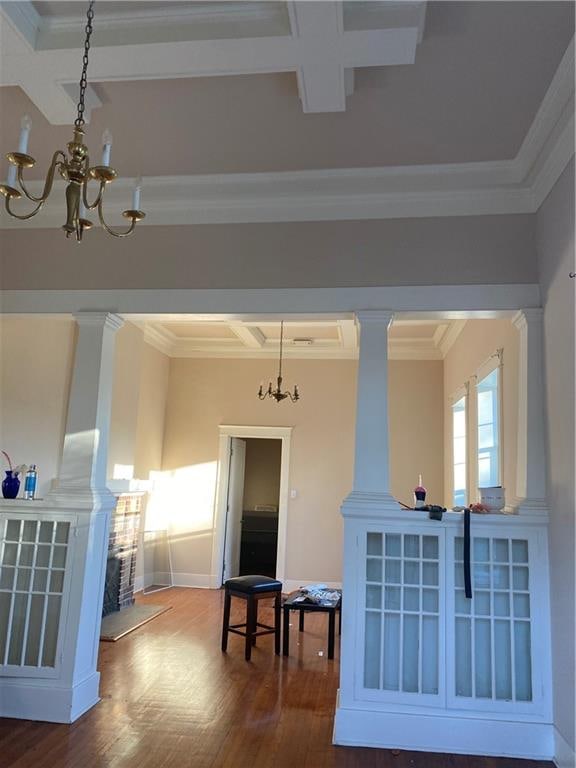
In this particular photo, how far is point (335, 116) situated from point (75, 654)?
347cm

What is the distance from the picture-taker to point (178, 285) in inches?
148

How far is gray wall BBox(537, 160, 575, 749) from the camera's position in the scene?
2.78 metres

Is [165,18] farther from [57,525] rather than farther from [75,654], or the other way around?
[75,654]

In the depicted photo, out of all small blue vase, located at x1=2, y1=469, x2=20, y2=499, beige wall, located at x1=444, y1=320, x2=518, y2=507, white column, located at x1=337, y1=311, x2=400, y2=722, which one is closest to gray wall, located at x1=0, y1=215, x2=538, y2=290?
white column, located at x1=337, y1=311, x2=400, y2=722

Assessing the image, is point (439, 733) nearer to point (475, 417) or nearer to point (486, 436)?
point (486, 436)

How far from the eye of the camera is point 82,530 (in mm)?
3500

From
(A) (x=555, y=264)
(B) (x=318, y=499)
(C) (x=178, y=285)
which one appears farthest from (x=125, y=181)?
(B) (x=318, y=499)

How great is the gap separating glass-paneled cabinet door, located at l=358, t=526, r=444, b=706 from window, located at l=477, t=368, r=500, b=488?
5.55ft

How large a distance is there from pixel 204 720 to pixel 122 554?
10.5 ft

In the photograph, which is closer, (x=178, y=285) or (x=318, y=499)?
(x=178, y=285)

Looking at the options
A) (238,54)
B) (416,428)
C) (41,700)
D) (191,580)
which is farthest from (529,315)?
(191,580)

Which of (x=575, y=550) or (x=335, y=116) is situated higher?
(x=335, y=116)

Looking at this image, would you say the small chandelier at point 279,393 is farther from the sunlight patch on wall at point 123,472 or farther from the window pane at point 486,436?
the window pane at point 486,436

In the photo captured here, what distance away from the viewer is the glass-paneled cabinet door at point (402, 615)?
123 inches
